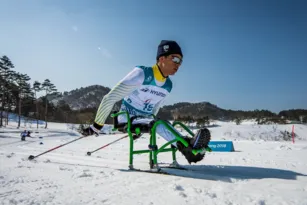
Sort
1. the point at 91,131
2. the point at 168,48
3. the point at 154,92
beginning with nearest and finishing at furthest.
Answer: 1. the point at 91,131
2. the point at 168,48
3. the point at 154,92

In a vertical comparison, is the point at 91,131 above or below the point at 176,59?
below

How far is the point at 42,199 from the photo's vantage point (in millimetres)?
1854

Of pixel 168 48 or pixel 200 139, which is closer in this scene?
pixel 200 139

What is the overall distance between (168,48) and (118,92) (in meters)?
1.23

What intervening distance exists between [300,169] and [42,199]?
3.87 meters

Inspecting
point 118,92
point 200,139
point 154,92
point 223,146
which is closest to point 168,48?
point 154,92

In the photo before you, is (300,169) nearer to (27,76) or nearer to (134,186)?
(134,186)

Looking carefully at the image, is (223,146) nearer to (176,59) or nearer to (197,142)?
(176,59)

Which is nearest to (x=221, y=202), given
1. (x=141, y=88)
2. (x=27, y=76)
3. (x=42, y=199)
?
(x=42, y=199)

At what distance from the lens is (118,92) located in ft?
12.8

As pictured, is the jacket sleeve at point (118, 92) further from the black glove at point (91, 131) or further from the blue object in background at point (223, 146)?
the blue object in background at point (223, 146)

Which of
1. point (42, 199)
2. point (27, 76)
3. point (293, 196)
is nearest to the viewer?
point (42, 199)

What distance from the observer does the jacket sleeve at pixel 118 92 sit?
12.4 feet

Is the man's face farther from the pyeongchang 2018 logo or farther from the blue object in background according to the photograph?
the blue object in background
